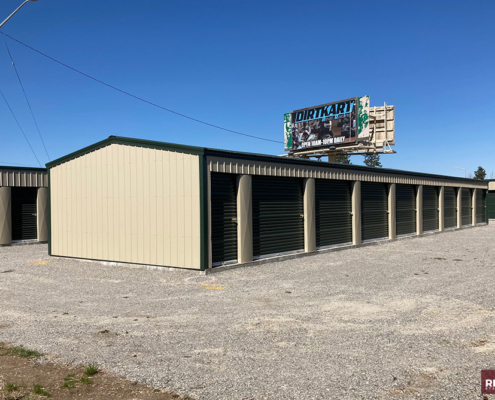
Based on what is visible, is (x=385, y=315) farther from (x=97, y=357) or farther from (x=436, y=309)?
(x=97, y=357)

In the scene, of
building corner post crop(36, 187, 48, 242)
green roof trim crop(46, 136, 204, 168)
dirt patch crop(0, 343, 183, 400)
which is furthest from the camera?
building corner post crop(36, 187, 48, 242)

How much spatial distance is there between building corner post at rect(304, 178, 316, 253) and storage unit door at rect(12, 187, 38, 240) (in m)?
16.1

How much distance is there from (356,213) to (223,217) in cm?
909

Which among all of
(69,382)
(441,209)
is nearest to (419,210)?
(441,209)

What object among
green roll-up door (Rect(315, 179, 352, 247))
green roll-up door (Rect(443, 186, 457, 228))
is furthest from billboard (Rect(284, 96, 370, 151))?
green roll-up door (Rect(315, 179, 352, 247))

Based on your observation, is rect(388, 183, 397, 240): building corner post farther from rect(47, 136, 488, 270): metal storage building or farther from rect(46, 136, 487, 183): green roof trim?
rect(46, 136, 487, 183): green roof trim

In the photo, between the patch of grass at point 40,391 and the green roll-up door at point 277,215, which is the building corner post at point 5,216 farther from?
the patch of grass at point 40,391

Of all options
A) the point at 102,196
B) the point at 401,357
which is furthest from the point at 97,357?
the point at 102,196

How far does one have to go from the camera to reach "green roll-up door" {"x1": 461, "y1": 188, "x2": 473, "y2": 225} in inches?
1296

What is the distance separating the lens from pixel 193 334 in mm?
7023

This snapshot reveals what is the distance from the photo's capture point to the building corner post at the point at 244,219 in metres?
14.5

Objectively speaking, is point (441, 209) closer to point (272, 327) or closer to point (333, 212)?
point (333, 212)

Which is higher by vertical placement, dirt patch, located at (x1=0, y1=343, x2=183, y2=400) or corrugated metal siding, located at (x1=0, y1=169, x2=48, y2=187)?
corrugated metal siding, located at (x1=0, y1=169, x2=48, y2=187)

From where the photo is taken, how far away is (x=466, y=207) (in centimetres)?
3356
